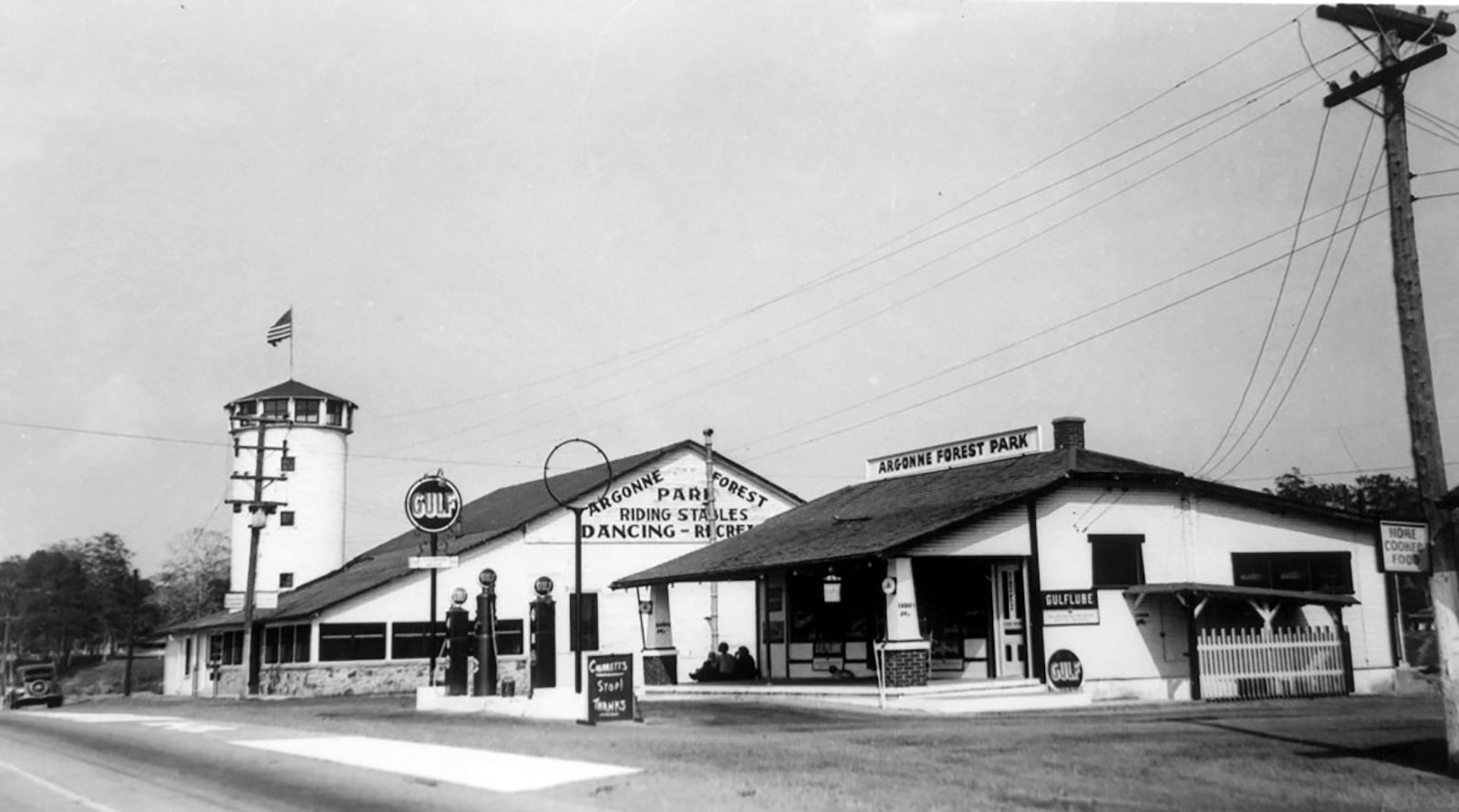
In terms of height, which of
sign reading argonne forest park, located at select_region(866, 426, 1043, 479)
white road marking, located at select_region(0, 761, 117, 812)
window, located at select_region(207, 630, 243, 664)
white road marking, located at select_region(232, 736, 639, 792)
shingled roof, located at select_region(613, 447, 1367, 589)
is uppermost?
sign reading argonne forest park, located at select_region(866, 426, 1043, 479)

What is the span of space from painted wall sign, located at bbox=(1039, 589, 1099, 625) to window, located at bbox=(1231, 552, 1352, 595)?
3475 millimetres

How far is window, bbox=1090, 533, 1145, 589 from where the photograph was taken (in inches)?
1009

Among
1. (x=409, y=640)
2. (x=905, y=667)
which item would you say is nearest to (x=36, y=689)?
(x=409, y=640)

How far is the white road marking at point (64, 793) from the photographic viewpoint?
1310cm

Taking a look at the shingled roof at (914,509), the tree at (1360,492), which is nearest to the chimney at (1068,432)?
the shingled roof at (914,509)

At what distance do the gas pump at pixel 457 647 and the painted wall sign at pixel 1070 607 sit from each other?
11469 mm

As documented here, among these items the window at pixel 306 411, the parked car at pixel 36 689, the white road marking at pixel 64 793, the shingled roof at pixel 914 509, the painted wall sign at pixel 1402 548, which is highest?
the window at pixel 306 411

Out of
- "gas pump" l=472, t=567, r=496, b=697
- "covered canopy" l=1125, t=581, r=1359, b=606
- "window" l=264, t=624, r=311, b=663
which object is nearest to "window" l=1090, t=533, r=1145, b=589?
"covered canopy" l=1125, t=581, r=1359, b=606

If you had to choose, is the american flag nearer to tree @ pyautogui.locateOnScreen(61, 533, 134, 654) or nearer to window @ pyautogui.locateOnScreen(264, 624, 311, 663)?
window @ pyautogui.locateOnScreen(264, 624, 311, 663)

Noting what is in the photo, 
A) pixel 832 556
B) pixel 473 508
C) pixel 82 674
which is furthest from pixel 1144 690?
pixel 82 674

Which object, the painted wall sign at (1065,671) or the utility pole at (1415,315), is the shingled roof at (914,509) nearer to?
the painted wall sign at (1065,671)

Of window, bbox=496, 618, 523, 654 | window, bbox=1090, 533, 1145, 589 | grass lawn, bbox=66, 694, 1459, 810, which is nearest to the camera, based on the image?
grass lawn, bbox=66, 694, 1459, 810

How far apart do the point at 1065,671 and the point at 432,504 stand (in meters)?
13.2

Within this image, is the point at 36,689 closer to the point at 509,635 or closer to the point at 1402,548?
the point at 509,635
